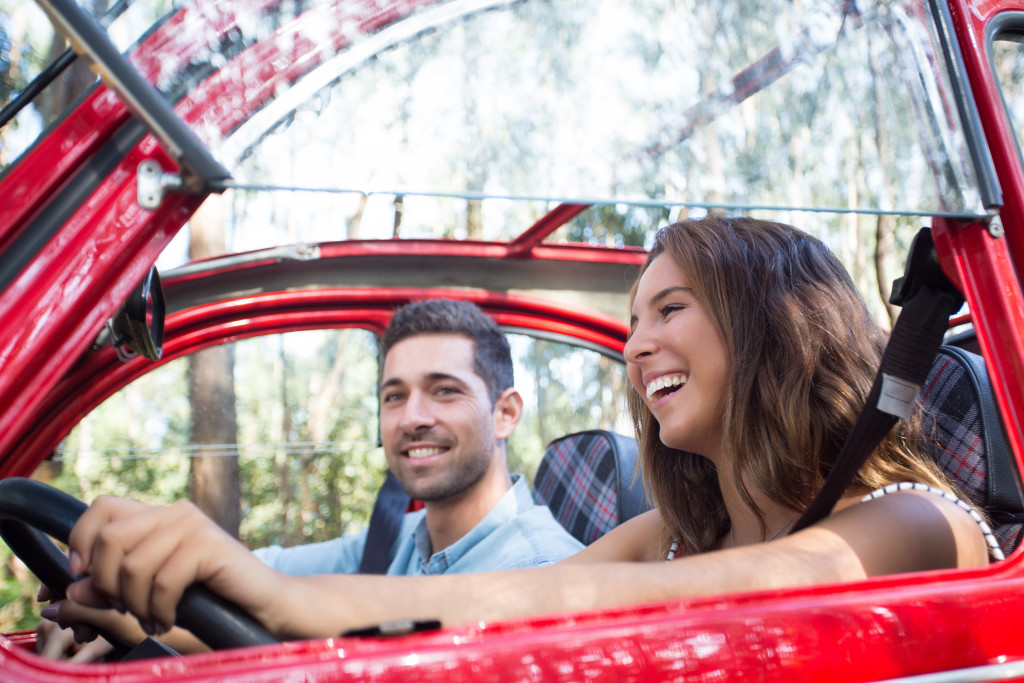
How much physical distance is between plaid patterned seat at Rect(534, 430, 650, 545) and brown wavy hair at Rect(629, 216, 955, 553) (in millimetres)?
766

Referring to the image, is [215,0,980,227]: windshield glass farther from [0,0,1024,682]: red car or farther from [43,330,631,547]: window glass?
[43,330,631,547]: window glass

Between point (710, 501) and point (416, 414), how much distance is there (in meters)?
0.98

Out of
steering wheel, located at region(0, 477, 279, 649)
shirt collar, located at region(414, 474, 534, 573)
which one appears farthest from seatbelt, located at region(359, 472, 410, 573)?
steering wheel, located at region(0, 477, 279, 649)

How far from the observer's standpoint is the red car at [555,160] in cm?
85

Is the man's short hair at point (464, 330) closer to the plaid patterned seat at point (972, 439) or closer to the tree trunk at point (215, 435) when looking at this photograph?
the tree trunk at point (215, 435)

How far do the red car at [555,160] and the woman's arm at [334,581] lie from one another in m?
0.05

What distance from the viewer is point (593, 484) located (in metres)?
2.38

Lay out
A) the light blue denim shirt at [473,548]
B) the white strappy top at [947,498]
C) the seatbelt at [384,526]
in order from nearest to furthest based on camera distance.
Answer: the white strappy top at [947,498], the light blue denim shirt at [473,548], the seatbelt at [384,526]

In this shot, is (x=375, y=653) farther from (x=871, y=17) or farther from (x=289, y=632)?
(x=871, y=17)

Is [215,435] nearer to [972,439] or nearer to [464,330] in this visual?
[464,330]

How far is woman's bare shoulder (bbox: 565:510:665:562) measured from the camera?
167cm

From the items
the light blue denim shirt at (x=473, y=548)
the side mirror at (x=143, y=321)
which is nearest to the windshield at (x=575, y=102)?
the side mirror at (x=143, y=321)

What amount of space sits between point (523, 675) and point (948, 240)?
0.83 m

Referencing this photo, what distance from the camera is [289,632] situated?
0.83 metres
